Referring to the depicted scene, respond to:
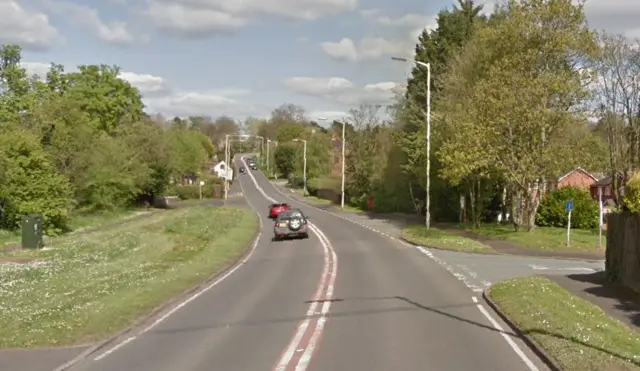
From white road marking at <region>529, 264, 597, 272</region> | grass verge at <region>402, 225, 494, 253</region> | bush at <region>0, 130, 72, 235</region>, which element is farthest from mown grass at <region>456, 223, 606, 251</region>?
bush at <region>0, 130, 72, 235</region>

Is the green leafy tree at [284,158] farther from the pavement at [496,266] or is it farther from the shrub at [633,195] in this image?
the shrub at [633,195]

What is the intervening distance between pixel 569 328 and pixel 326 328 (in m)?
4.38

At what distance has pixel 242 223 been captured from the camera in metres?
50.7

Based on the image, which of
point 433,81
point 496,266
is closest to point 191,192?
point 433,81

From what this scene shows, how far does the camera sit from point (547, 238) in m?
37.7

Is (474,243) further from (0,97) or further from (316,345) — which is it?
(0,97)

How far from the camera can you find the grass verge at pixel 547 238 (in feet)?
113

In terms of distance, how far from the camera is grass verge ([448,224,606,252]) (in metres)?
34.5

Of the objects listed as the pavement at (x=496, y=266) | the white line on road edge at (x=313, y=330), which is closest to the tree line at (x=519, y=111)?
the pavement at (x=496, y=266)

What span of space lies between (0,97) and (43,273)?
4920 centimetres

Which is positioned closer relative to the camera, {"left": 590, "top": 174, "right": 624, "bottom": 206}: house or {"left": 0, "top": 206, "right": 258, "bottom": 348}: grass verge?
{"left": 0, "top": 206, "right": 258, "bottom": 348}: grass verge

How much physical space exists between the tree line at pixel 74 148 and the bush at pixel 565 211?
99.8 feet

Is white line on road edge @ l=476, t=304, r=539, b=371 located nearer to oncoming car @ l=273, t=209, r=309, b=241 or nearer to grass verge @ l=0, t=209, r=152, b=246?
oncoming car @ l=273, t=209, r=309, b=241

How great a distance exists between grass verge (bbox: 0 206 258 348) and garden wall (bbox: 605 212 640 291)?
1214 centimetres
